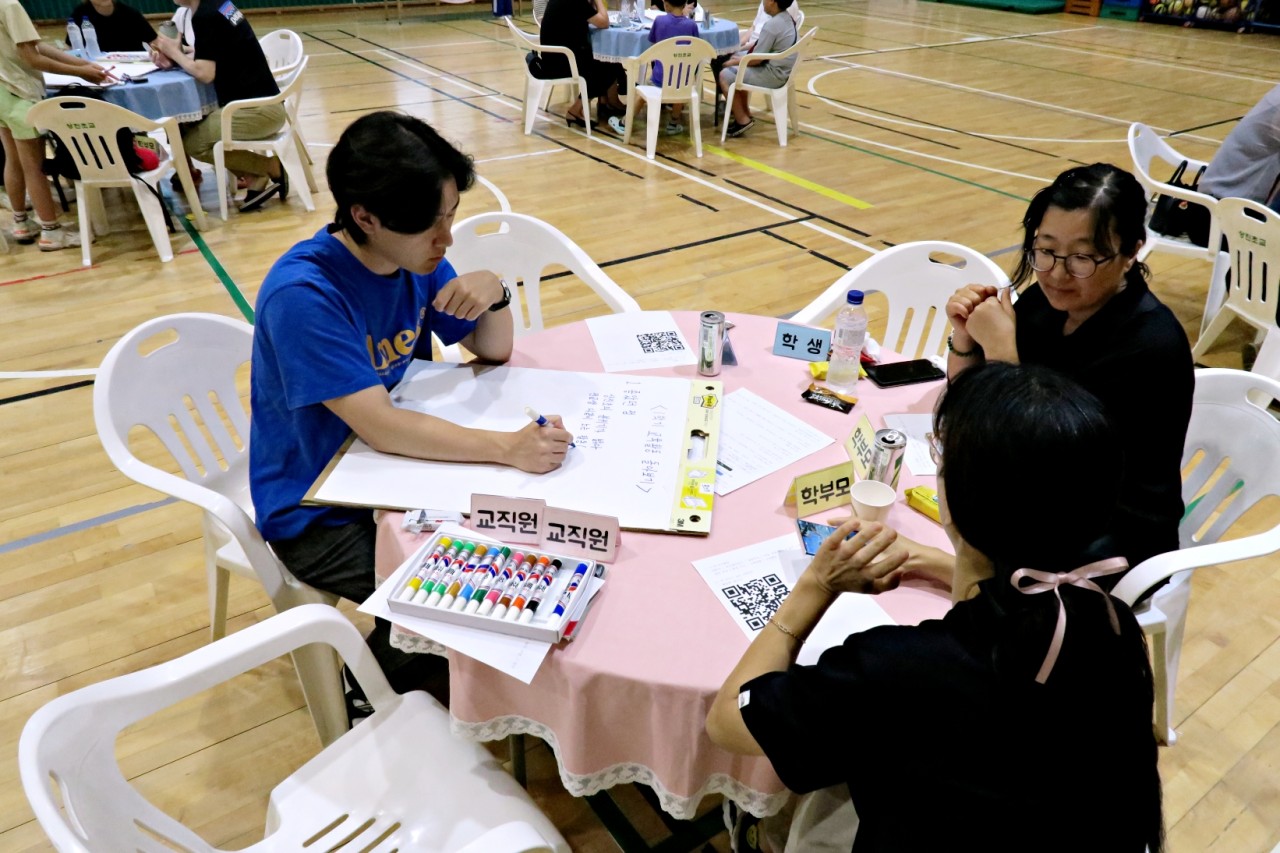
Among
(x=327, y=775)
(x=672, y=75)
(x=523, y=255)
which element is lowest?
(x=327, y=775)

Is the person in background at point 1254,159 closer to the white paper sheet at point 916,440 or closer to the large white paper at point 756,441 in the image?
the white paper sheet at point 916,440

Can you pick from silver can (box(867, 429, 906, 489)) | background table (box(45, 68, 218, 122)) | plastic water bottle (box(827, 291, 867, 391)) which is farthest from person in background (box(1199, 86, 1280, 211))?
background table (box(45, 68, 218, 122))

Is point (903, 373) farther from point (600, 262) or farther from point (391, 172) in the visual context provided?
point (600, 262)

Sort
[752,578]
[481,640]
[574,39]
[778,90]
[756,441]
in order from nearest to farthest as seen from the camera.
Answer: [481,640], [752,578], [756,441], [778,90], [574,39]

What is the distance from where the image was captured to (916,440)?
1692mm

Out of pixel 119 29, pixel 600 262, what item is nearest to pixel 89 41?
pixel 119 29

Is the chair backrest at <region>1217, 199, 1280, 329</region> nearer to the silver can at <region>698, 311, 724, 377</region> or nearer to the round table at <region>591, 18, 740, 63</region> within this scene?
the silver can at <region>698, 311, 724, 377</region>

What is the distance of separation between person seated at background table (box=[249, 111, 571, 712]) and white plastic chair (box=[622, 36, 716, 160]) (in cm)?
464

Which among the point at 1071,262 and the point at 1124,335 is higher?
the point at 1071,262

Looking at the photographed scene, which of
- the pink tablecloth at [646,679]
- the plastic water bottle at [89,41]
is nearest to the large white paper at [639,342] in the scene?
the pink tablecloth at [646,679]

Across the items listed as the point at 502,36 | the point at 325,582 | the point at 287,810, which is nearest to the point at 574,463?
the point at 325,582

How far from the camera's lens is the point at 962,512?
950 mm

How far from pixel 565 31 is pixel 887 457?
6043 millimetres

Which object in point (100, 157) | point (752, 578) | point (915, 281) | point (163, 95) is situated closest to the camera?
point (752, 578)
